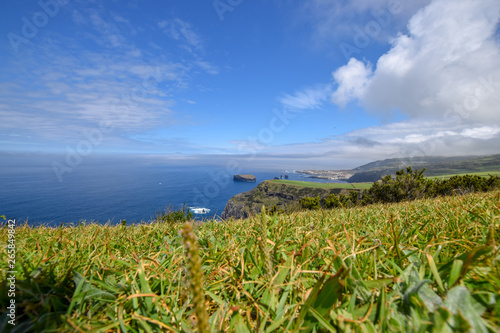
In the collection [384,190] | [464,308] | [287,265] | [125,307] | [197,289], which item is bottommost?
[384,190]

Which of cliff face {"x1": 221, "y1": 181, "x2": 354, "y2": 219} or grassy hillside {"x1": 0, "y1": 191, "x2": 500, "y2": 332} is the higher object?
grassy hillside {"x1": 0, "y1": 191, "x2": 500, "y2": 332}

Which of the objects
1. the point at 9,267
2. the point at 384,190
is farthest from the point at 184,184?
the point at 9,267

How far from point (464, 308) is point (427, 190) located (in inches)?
1367

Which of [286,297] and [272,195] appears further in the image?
[272,195]

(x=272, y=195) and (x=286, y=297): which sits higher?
(x=286, y=297)

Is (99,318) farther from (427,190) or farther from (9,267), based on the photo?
(427,190)

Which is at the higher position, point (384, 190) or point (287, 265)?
point (287, 265)

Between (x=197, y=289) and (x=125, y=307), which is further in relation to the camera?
(x=125, y=307)

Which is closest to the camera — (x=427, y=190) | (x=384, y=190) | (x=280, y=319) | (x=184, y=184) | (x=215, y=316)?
(x=280, y=319)

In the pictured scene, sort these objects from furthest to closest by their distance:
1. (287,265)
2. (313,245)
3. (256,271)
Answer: (313,245) → (256,271) → (287,265)

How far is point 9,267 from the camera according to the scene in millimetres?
1695

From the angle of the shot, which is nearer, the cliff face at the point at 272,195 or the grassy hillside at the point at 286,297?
the grassy hillside at the point at 286,297

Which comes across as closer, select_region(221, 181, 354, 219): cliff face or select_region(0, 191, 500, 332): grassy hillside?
select_region(0, 191, 500, 332): grassy hillside

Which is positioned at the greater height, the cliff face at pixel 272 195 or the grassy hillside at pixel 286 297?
the grassy hillside at pixel 286 297
